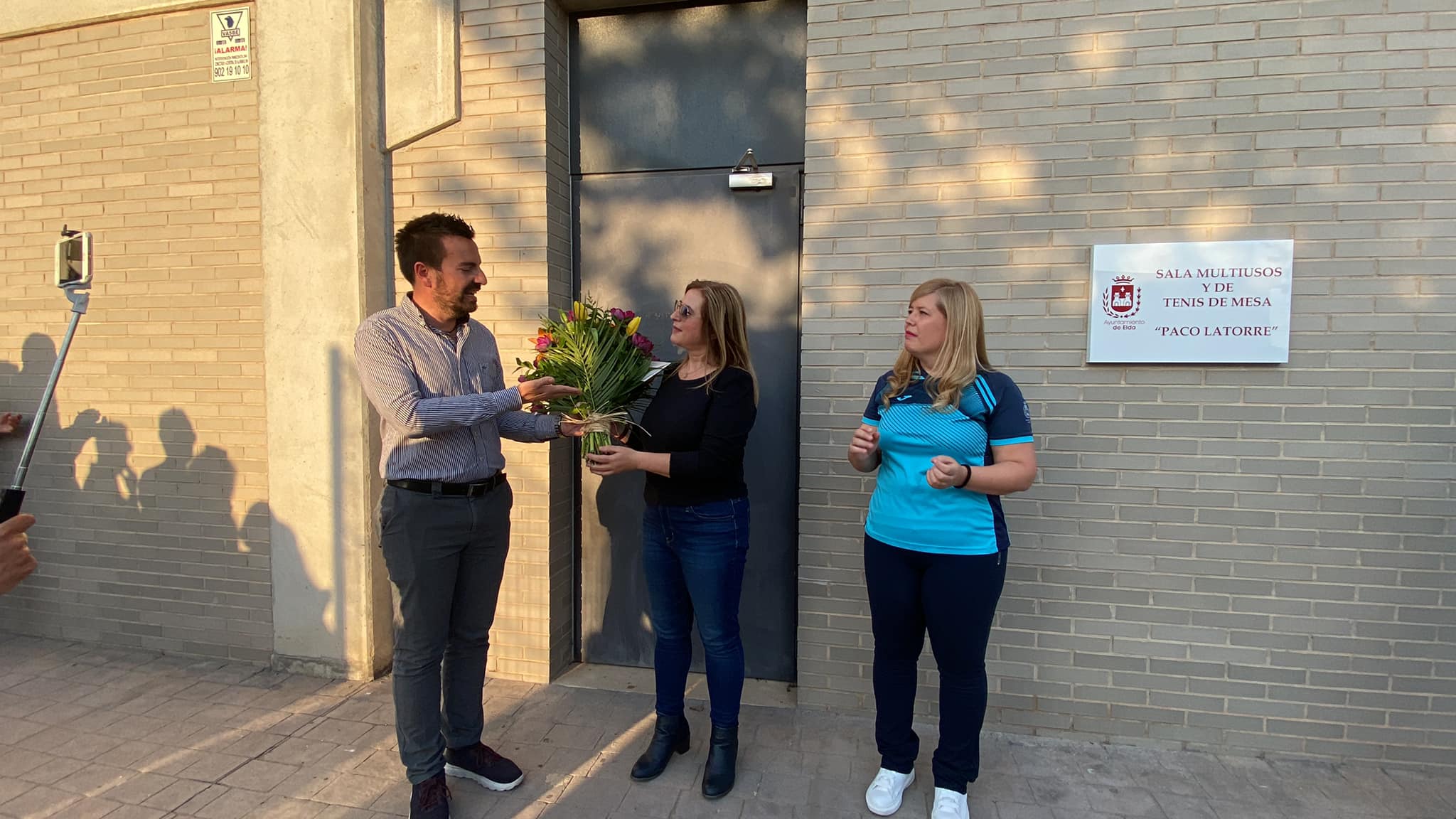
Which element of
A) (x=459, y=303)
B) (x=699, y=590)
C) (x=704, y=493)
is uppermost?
(x=459, y=303)

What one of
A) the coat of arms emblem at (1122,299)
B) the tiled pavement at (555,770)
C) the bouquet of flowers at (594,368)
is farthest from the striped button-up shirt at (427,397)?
the coat of arms emblem at (1122,299)

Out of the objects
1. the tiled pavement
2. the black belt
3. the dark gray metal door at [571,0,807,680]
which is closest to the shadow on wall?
the tiled pavement

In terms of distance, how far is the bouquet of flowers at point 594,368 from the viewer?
2926mm

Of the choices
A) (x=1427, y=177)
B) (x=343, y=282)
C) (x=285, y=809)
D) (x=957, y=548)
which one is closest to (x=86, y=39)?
(x=343, y=282)

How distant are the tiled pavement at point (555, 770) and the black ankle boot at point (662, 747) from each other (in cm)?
5

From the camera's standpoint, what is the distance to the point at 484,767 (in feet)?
9.76

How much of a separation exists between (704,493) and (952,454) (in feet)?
3.05

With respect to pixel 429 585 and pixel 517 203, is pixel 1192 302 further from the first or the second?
pixel 429 585

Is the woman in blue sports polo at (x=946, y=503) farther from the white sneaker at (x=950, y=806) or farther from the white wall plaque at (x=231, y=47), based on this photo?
the white wall plaque at (x=231, y=47)

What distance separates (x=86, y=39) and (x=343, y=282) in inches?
88.1

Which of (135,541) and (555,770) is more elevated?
(135,541)

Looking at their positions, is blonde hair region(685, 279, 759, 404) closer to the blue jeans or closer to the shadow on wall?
the blue jeans

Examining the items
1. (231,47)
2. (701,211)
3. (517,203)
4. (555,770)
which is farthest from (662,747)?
(231,47)

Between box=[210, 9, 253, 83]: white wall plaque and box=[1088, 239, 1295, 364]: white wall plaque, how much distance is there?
438 centimetres
